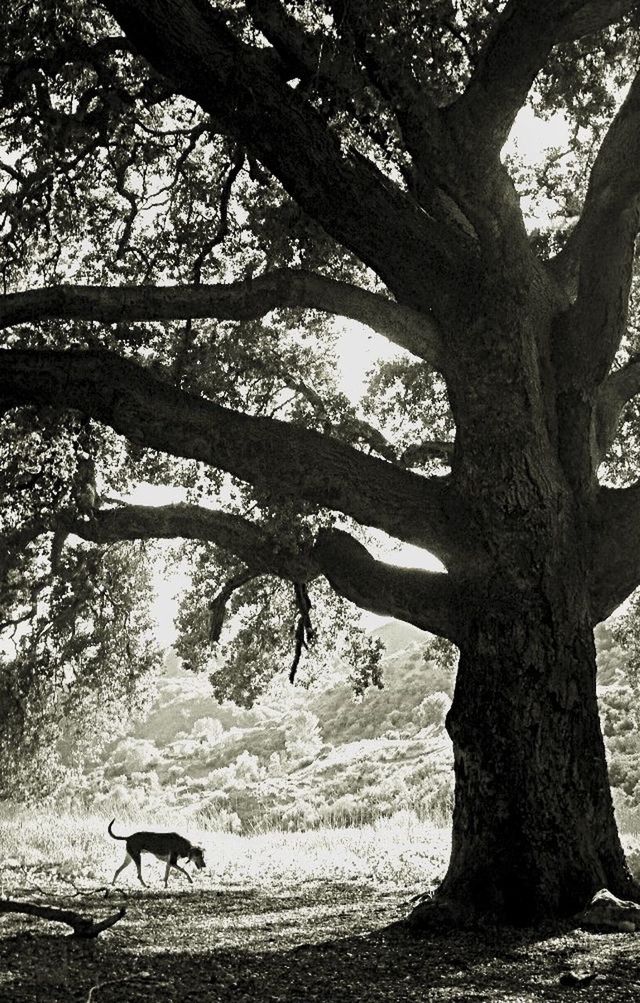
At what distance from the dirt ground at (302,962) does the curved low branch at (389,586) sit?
2.68 m

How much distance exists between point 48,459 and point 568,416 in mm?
6110

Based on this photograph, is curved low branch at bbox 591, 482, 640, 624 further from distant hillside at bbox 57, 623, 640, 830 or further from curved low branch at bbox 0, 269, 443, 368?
distant hillside at bbox 57, 623, 640, 830

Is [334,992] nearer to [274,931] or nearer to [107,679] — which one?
[274,931]

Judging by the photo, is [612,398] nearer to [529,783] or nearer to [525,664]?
[525,664]

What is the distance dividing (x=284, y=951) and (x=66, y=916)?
153cm

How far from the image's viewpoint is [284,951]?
5859 millimetres

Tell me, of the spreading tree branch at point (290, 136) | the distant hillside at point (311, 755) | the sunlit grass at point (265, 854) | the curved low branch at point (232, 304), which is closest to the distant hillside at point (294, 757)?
the distant hillside at point (311, 755)

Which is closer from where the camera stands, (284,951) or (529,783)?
(284,951)

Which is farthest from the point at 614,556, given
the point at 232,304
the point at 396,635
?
the point at 396,635

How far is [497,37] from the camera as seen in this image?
7.09 m

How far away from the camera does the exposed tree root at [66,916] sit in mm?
4957

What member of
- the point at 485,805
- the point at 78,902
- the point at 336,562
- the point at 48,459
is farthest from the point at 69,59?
the point at 78,902

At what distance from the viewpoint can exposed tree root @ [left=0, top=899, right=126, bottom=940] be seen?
16.3 feet

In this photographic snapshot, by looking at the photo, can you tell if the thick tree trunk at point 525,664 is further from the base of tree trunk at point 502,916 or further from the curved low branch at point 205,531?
the curved low branch at point 205,531
